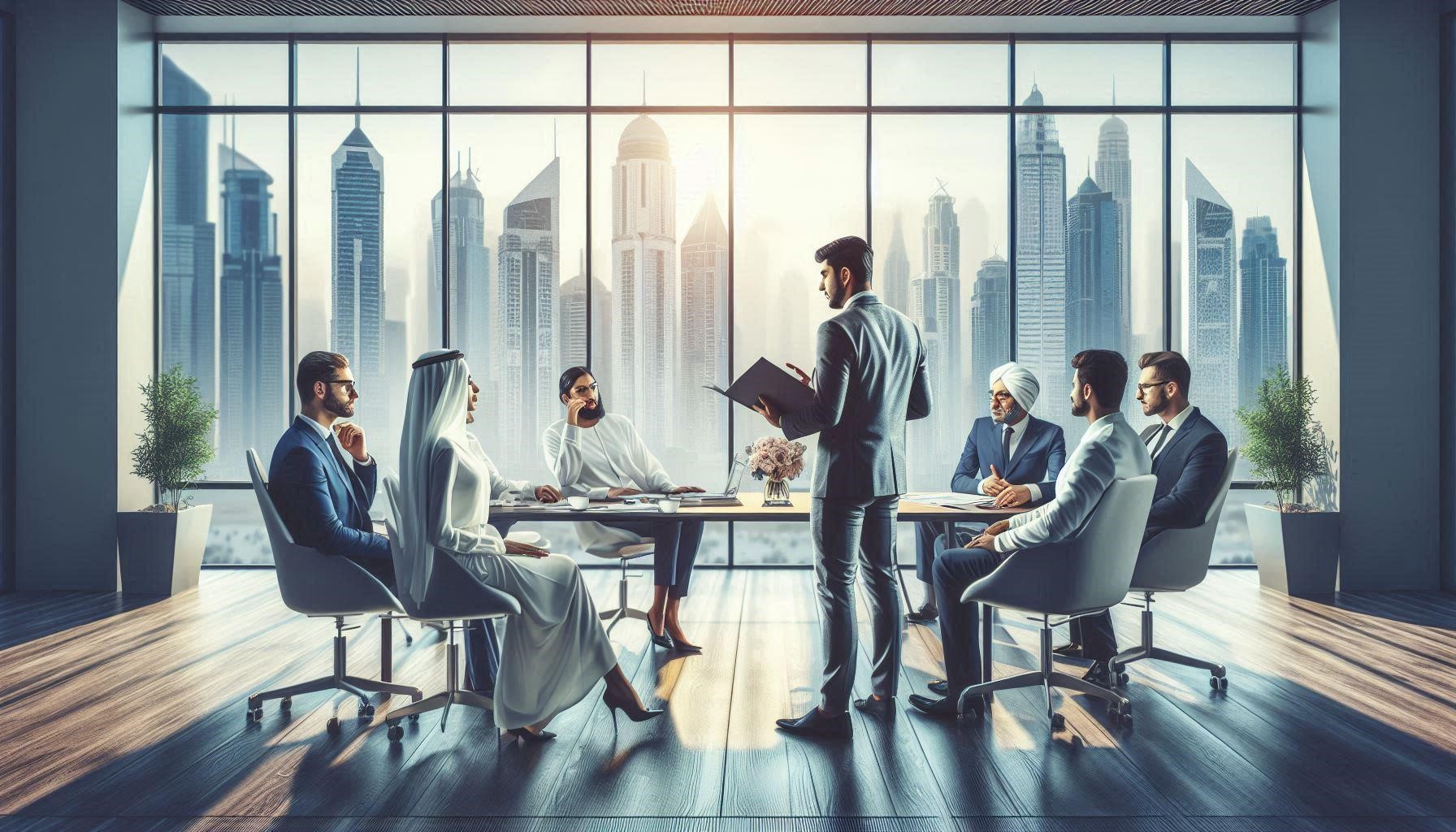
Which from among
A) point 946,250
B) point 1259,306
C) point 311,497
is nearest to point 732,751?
point 311,497

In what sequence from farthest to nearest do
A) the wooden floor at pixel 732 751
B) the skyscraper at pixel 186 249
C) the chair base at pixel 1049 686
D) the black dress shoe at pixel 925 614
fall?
the skyscraper at pixel 186 249 → the black dress shoe at pixel 925 614 → the chair base at pixel 1049 686 → the wooden floor at pixel 732 751

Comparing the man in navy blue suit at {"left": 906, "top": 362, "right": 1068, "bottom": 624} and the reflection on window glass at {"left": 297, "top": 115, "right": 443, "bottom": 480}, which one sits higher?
the reflection on window glass at {"left": 297, "top": 115, "right": 443, "bottom": 480}

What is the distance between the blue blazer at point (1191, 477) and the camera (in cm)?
340

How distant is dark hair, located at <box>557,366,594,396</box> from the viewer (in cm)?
465

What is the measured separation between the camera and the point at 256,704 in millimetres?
3201

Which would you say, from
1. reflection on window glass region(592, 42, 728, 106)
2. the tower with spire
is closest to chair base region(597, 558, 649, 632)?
the tower with spire

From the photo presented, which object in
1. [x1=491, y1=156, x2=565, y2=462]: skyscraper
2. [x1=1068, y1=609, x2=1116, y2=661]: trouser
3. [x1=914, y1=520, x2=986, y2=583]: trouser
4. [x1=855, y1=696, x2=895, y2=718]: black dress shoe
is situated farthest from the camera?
[x1=491, y1=156, x2=565, y2=462]: skyscraper

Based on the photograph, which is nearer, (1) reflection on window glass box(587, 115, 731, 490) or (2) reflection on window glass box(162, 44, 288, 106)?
(2) reflection on window glass box(162, 44, 288, 106)

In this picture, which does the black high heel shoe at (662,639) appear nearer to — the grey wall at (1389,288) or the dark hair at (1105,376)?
the dark hair at (1105,376)

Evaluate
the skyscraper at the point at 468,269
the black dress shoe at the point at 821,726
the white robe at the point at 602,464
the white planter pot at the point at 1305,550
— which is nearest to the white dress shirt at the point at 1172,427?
the black dress shoe at the point at 821,726

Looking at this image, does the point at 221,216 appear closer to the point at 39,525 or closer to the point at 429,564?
the point at 39,525

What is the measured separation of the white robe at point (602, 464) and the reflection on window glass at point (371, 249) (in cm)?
224

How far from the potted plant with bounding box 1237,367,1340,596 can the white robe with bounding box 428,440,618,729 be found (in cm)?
493

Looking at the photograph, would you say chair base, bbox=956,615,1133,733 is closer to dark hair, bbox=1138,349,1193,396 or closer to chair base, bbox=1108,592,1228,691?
chair base, bbox=1108,592,1228,691
